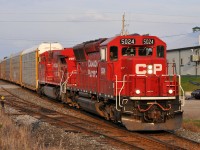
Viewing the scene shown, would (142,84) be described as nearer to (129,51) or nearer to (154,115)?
(154,115)

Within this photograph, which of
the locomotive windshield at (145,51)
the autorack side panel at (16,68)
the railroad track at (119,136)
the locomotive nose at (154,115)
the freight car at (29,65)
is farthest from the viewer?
the autorack side panel at (16,68)

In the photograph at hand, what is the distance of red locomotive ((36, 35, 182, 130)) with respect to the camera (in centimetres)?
1334

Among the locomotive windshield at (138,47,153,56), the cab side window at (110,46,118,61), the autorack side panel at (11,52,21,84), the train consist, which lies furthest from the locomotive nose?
the autorack side panel at (11,52,21,84)

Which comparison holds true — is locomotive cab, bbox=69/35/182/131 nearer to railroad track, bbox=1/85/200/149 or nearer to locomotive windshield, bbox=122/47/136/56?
locomotive windshield, bbox=122/47/136/56

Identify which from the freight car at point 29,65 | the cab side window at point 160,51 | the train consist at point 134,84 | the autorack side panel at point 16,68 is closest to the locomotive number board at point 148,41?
the train consist at point 134,84

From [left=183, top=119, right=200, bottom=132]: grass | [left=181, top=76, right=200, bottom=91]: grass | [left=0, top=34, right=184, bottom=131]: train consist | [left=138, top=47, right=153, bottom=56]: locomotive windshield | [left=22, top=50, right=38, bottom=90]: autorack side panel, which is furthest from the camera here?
[left=181, top=76, right=200, bottom=91]: grass

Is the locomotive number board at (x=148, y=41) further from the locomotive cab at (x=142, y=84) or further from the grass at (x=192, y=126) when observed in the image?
the grass at (x=192, y=126)

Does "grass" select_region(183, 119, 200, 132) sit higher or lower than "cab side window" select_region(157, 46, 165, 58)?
lower

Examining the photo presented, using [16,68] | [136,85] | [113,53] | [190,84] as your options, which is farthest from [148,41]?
[190,84]

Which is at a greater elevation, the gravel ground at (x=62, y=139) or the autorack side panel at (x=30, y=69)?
the autorack side panel at (x=30, y=69)

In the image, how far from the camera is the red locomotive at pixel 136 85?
1334cm

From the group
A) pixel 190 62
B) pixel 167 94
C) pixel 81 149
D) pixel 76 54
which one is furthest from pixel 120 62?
pixel 190 62

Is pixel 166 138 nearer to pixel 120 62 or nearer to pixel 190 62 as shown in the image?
pixel 120 62

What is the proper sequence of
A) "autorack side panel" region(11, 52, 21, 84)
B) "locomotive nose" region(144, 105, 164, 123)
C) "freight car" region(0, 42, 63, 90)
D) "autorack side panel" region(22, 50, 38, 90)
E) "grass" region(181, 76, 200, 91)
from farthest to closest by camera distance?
"grass" region(181, 76, 200, 91) → "autorack side panel" region(11, 52, 21, 84) → "autorack side panel" region(22, 50, 38, 90) → "freight car" region(0, 42, 63, 90) → "locomotive nose" region(144, 105, 164, 123)
